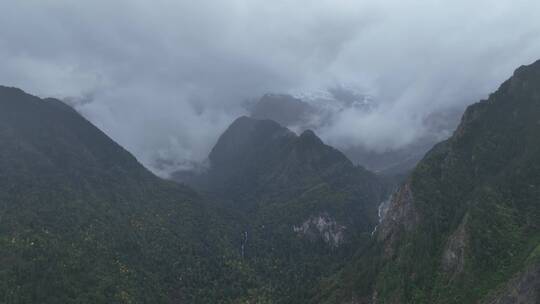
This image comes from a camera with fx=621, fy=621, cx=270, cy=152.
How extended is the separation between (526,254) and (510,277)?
10346 millimetres

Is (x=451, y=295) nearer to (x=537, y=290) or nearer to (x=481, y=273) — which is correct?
(x=481, y=273)

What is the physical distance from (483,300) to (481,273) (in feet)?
48.4

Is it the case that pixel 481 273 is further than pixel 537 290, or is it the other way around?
pixel 481 273

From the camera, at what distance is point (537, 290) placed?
167500 millimetres

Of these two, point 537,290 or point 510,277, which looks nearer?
point 537,290

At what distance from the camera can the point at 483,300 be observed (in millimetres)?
185375

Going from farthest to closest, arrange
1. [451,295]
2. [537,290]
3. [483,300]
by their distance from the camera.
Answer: [451,295], [483,300], [537,290]

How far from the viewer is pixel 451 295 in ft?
650

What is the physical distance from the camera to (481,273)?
198 metres

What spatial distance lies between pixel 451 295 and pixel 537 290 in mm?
34817

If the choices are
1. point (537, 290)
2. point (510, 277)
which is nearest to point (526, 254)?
point (510, 277)

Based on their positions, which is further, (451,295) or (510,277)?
(451,295)

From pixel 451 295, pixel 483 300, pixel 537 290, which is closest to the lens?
pixel 537 290

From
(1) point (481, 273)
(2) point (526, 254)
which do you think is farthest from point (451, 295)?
(2) point (526, 254)
